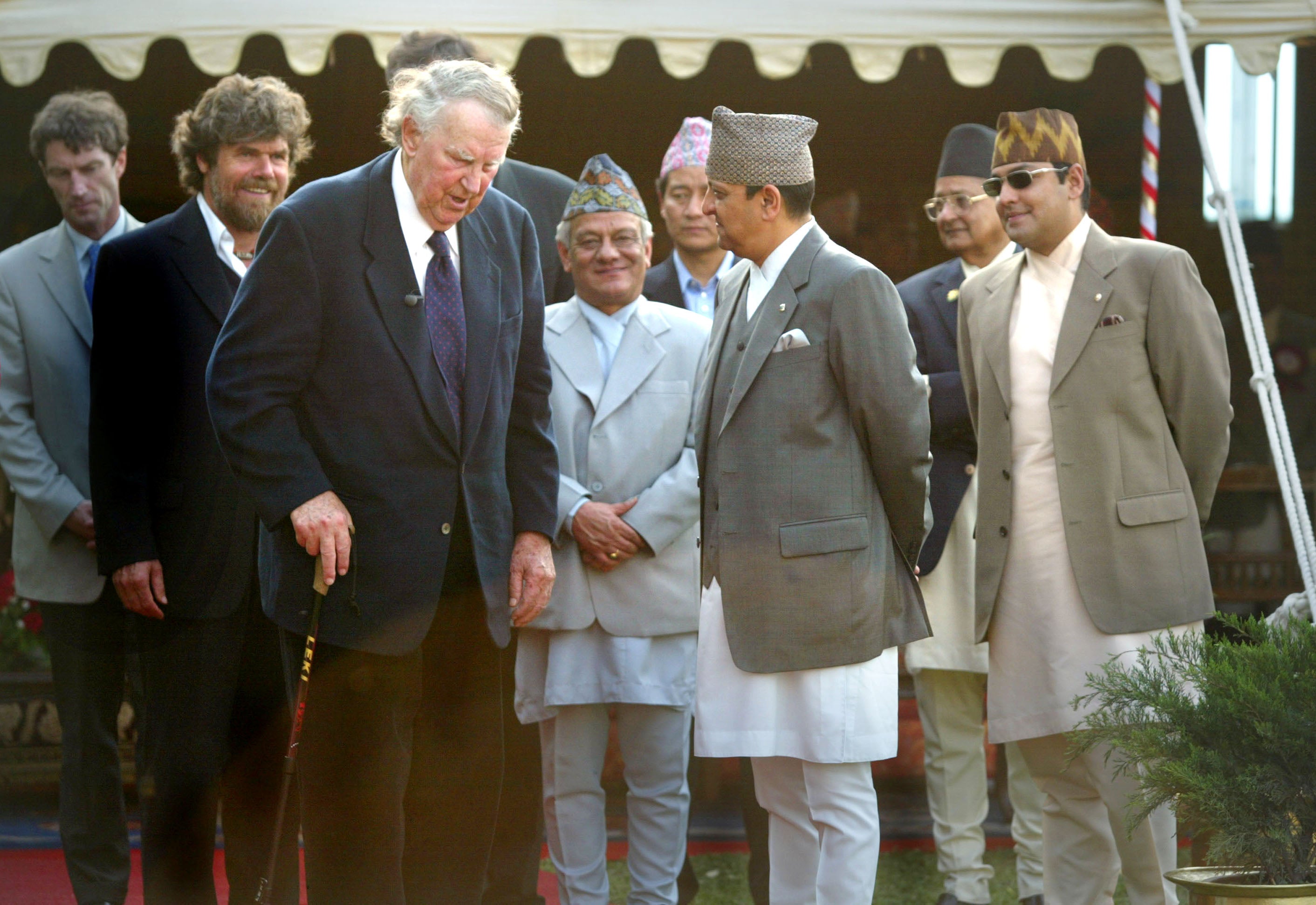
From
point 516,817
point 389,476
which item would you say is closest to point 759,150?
point 389,476

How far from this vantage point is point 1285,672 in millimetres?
3176

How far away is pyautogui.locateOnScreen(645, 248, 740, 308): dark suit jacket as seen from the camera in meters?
5.00

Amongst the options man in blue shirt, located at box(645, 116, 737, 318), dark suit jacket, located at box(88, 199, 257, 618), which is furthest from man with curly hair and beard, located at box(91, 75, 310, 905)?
man in blue shirt, located at box(645, 116, 737, 318)

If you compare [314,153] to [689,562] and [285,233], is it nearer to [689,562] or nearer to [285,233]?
[689,562]

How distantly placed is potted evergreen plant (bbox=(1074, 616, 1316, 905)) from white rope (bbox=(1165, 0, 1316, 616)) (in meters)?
1.07

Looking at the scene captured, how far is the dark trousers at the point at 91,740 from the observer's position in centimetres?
424

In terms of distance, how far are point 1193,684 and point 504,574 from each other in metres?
1.62

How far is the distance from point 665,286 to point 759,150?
5.37 feet

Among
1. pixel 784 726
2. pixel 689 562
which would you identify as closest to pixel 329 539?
pixel 784 726

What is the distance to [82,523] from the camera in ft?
13.8

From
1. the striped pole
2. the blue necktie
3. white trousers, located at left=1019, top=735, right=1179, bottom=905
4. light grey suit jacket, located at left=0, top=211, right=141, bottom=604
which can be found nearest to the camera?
white trousers, located at left=1019, top=735, right=1179, bottom=905

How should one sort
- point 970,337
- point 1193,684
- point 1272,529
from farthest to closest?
point 1272,529
point 970,337
point 1193,684

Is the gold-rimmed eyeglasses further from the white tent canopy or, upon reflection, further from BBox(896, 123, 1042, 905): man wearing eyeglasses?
the white tent canopy

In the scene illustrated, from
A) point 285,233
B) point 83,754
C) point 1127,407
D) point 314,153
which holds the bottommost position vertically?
point 83,754
